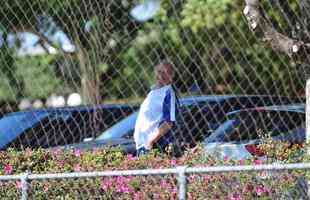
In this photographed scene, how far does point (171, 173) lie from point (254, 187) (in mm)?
533

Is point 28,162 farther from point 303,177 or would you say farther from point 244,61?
point 244,61

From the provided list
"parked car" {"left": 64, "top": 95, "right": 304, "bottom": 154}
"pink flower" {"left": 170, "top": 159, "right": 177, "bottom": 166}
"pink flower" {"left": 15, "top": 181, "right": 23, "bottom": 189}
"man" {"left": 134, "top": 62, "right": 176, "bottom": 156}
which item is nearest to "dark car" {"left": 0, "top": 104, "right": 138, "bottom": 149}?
"parked car" {"left": 64, "top": 95, "right": 304, "bottom": 154}

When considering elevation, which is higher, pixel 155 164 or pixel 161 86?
pixel 161 86

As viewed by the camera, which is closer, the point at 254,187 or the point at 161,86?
the point at 254,187

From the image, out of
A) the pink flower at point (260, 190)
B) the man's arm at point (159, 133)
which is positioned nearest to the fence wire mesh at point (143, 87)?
the pink flower at point (260, 190)

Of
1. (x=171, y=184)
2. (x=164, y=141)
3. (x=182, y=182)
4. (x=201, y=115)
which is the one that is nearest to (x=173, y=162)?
(x=171, y=184)

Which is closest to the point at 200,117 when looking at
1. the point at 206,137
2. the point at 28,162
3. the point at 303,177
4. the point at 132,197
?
the point at 206,137

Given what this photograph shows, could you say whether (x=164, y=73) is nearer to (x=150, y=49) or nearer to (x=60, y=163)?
(x=60, y=163)

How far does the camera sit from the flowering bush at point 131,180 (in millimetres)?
5254

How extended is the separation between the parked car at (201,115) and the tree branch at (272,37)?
7.54 ft

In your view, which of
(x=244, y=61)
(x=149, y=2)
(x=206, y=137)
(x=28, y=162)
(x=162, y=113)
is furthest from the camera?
(x=244, y=61)

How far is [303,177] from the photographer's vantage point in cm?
515

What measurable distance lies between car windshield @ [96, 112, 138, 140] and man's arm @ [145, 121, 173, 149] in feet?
7.16

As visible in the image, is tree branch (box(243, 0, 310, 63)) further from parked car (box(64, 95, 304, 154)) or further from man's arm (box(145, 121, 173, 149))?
parked car (box(64, 95, 304, 154))
